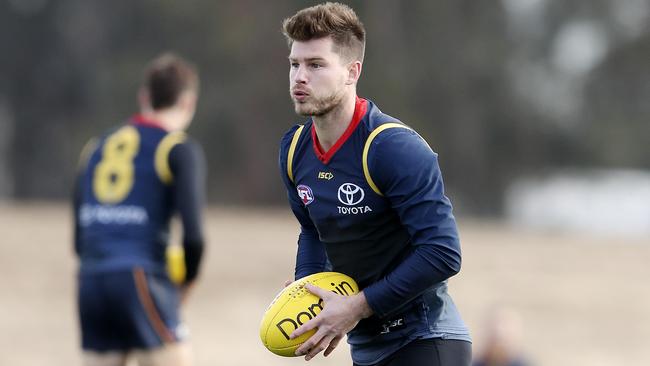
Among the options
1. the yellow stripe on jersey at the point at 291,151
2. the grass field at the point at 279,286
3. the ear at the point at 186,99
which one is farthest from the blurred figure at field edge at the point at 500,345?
the yellow stripe on jersey at the point at 291,151

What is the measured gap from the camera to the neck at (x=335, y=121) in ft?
14.9

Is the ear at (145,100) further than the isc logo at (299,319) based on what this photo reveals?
Yes

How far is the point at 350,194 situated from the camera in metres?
4.50

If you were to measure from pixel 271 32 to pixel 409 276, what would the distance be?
25.7m

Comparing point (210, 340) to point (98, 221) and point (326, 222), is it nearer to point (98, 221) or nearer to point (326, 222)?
point (98, 221)

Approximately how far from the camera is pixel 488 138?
31.1m

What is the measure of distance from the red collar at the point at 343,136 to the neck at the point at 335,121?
2 cm

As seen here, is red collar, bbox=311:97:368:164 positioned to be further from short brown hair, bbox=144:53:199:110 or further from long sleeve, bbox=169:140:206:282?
short brown hair, bbox=144:53:199:110

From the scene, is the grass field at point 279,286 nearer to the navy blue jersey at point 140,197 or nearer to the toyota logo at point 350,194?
the navy blue jersey at point 140,197

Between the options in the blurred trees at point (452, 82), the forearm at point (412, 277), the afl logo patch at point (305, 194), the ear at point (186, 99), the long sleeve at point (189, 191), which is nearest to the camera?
the forearm at point (412, 277)

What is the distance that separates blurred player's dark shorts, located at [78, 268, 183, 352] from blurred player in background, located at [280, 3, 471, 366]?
2234 millimetres

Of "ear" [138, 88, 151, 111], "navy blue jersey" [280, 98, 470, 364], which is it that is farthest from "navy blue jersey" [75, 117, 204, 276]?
"navy blue jersey" [280, 98, 470, 364]

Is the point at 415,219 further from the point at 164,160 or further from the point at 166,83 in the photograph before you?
the point at 166,83

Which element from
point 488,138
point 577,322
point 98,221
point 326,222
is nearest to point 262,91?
point 488,138
